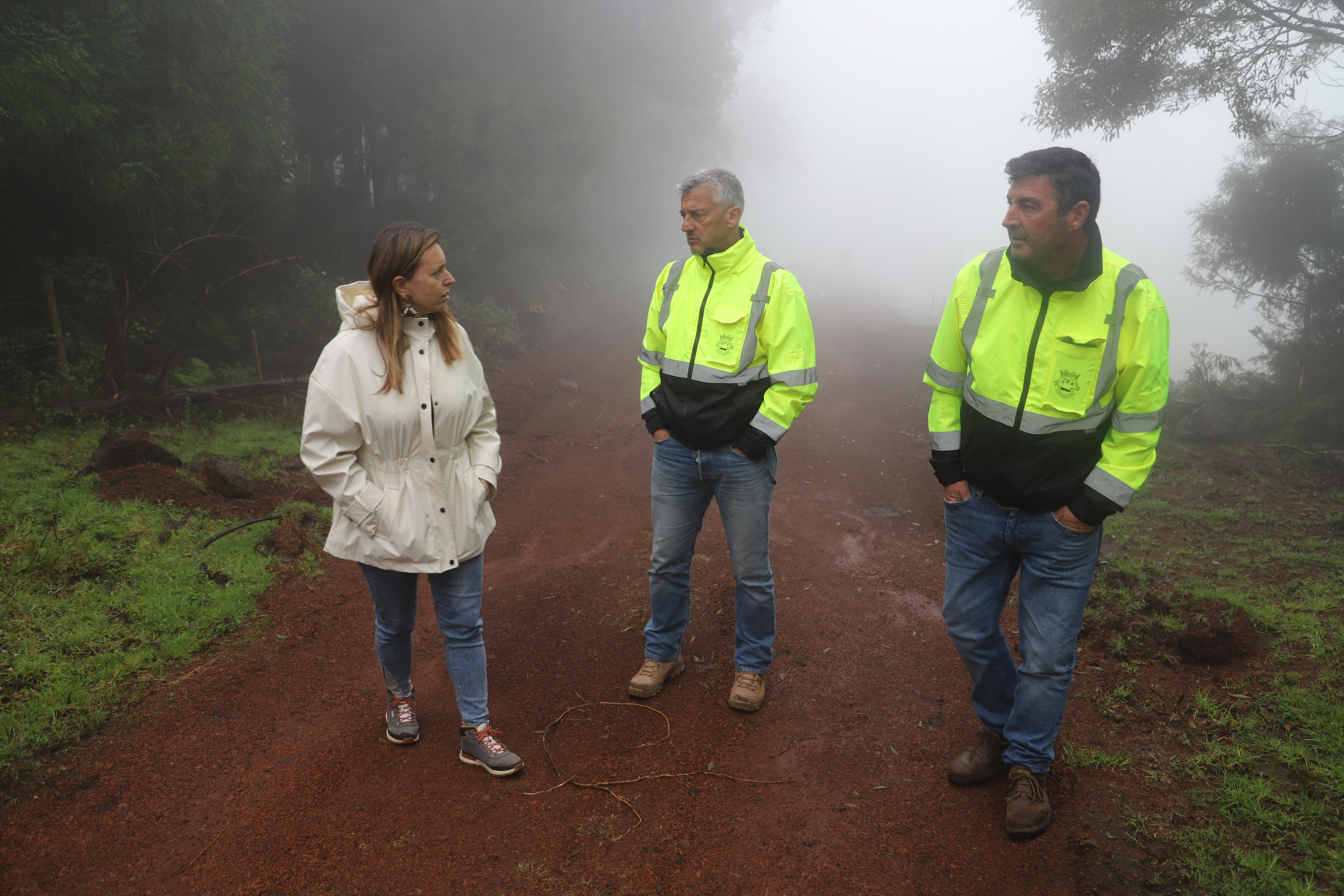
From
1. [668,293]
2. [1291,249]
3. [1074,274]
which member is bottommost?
[668,293]

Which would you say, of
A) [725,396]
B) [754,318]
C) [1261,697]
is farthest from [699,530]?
[1261,697]

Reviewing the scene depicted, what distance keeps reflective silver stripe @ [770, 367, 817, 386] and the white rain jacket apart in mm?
1226

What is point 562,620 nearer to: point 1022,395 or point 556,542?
point 556,542

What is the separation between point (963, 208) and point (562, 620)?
88.8 meters

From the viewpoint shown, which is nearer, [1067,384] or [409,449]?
[1067,384]

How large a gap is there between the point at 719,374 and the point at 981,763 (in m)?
1.95

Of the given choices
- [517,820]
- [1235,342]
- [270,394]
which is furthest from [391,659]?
[1235,342]

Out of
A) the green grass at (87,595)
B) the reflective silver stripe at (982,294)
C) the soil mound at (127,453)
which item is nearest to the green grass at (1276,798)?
the reflective silver stripe at (982,294)

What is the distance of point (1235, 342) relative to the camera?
135ft

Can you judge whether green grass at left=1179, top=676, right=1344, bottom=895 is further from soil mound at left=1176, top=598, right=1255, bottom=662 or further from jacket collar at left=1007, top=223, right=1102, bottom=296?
Result: jacket collar at left=1007, top=223, right=1102, bottom=296

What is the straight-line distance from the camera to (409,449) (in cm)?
291

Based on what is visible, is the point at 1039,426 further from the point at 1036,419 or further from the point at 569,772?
the point at 569,772

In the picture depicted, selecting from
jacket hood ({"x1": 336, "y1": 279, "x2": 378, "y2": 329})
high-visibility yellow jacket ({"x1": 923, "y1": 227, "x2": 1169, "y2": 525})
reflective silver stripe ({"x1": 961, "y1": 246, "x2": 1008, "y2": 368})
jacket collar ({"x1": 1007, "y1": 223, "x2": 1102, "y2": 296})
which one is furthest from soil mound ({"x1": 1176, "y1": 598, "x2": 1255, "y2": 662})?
jacket hood ({"x1": 336, "y1": 279, "x2": 378, "y2": 329})

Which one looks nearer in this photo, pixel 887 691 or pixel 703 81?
→ pixel 887 691
